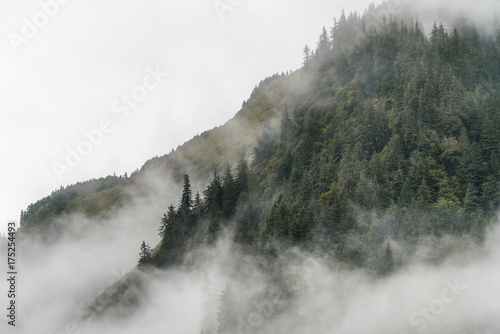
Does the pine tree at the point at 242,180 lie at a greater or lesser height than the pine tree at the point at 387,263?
greater

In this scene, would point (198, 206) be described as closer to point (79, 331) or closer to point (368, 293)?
point (79, 331)

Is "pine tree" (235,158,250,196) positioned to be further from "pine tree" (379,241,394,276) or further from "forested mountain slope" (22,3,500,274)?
"pine tree" (379,241,394,276)

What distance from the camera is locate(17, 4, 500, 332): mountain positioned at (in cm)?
11744

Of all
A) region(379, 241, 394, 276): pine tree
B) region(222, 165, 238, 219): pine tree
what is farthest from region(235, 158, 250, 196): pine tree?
region(379, 241, 394, 276): pine tree

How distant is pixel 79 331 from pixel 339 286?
335 ft

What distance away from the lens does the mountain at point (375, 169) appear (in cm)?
11744

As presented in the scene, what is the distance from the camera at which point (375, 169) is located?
132 m

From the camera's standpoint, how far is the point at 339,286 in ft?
389

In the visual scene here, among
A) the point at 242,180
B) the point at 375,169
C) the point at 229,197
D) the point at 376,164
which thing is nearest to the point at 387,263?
the point at 375,169

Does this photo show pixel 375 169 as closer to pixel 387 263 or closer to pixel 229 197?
pixel 387 263

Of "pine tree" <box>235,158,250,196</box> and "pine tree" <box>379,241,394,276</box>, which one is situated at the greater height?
"pine tree" <box>235,158,250,196</box>

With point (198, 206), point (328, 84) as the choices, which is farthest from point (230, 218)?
point (328, 84)

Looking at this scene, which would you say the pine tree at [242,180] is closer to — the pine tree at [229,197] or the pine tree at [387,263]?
the pine tree at [229,197]

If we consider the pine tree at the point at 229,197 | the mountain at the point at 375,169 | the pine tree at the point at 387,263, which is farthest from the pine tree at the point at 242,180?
the pine tree at the point at 387,263
